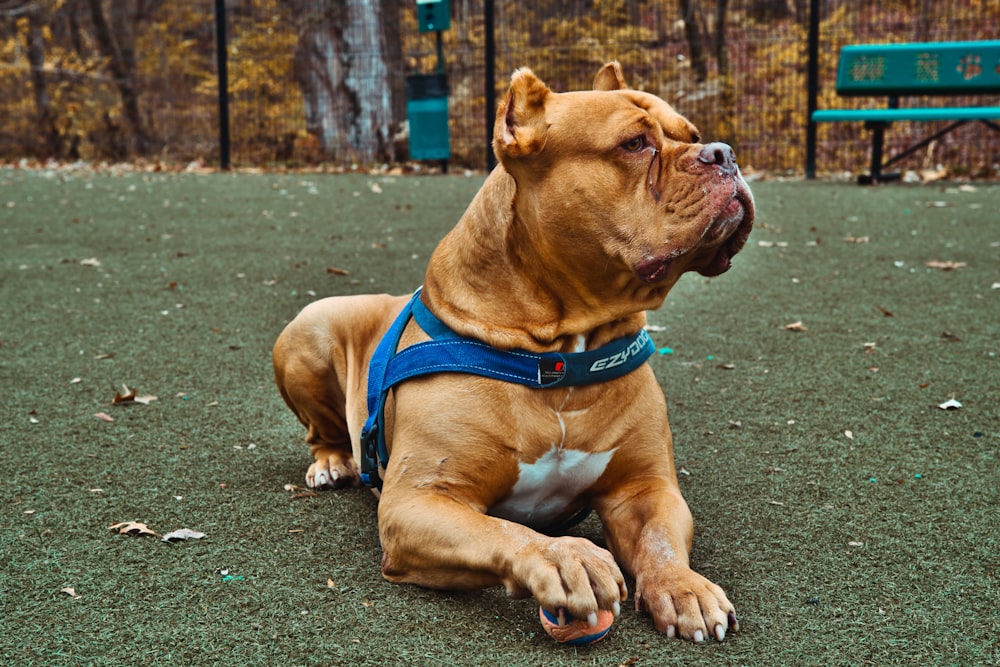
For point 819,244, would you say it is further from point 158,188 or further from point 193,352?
point 158,188

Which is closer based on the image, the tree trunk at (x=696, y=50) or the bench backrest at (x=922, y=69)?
the bench backrest at (x=922, y=69)

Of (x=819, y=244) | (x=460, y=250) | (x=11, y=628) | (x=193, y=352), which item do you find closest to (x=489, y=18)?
(x=819, y=244)

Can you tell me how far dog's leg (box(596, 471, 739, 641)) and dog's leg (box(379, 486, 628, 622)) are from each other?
14 centimetres

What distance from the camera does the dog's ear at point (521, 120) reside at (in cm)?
230

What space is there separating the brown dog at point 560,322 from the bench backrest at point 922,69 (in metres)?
8.85

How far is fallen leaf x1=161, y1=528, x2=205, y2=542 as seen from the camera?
8.33ft

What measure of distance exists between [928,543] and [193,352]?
3246 millimetres

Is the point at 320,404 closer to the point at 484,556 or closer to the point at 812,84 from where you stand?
the point at 484,556

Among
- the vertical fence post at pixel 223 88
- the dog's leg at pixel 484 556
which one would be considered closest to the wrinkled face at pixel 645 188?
the dog's leg at pixel 484 556

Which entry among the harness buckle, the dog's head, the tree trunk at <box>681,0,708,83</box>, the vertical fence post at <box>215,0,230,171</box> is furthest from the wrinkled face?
the vertical fence post at <box>215,0,230,171</box>

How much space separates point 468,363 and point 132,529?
1.00 meters

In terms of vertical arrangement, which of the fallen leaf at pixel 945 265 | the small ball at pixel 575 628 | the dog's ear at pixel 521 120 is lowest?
the fallen leaf at pixel 945 265

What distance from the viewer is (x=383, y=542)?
2281 millimetres

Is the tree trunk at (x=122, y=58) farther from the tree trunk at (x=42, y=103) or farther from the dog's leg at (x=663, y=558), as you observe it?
the dog's leg at (x=663, y=558)
